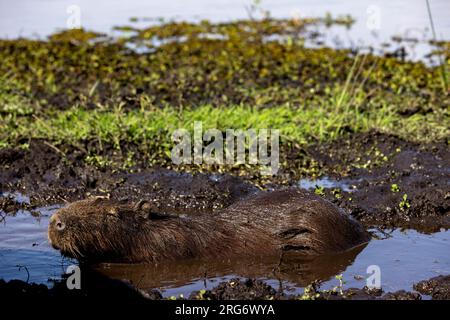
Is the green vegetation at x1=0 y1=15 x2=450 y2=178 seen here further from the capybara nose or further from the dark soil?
the dark soil

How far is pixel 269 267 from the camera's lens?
237 inches

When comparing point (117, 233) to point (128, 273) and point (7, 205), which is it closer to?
point (128, 273)

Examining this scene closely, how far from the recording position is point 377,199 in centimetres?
745

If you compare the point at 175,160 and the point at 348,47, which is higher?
the point at 348,47

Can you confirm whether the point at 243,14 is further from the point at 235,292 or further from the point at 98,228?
the point at 235,292

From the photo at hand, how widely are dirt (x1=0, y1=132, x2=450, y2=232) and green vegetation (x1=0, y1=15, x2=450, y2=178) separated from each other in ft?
0.62

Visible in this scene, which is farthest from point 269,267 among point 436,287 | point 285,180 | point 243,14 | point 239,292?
point 243,14

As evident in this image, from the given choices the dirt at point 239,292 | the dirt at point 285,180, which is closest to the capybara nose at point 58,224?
the dirt at point 239,292

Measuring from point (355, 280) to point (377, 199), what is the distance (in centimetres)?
188

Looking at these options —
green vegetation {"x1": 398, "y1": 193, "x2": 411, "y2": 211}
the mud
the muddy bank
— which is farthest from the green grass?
the muddy bank

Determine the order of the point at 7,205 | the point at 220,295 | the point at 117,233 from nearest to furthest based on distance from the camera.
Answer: the point at 220,295, the point at 117,233, the point at 7,205

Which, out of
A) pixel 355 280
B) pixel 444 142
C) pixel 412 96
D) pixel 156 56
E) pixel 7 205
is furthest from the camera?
pixel 156 56

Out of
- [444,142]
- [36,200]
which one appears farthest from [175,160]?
[444,142]

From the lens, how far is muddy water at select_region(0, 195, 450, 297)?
5.68 meters
